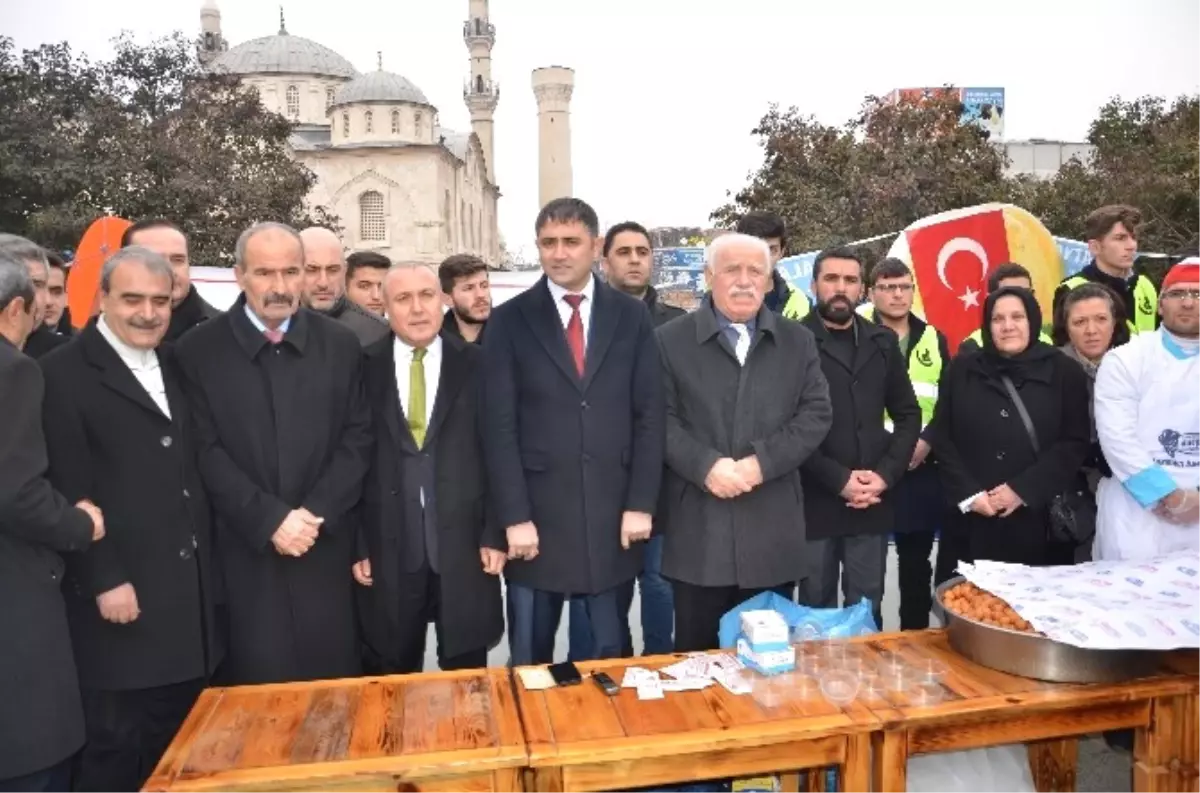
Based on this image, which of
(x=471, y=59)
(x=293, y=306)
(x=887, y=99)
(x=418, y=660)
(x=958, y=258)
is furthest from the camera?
(x=471, y=59)

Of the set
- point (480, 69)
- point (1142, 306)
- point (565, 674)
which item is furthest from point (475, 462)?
point (480, 69)

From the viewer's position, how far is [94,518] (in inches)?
110

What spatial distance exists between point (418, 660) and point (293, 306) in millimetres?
1442

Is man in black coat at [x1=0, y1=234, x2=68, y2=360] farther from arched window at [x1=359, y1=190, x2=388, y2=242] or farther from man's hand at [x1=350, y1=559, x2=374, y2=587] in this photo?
arched window at [x1=359, y1=190, x2=388, y2=242]

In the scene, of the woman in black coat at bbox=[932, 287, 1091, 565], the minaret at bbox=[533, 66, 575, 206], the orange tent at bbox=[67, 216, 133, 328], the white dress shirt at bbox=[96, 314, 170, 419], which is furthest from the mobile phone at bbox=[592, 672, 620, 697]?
the minaret at bbox=[533, 66, 575, 206]

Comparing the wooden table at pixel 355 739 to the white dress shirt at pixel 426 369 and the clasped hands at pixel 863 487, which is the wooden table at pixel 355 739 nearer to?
the white dress shirt at pixel 426 369

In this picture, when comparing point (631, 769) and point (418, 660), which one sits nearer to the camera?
point (631, 769)

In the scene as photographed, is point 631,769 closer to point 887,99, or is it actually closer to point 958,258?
point 958,258

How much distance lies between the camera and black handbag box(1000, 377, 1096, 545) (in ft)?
12.5

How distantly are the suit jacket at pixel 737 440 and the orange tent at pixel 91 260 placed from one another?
4.52 metres

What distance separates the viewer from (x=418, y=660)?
363 centimetres

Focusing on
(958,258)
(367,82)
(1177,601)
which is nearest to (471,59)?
(367,82)

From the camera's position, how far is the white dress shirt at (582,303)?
11.2 ft

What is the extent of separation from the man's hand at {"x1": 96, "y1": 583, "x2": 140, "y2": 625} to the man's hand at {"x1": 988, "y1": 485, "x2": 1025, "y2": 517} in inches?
126
